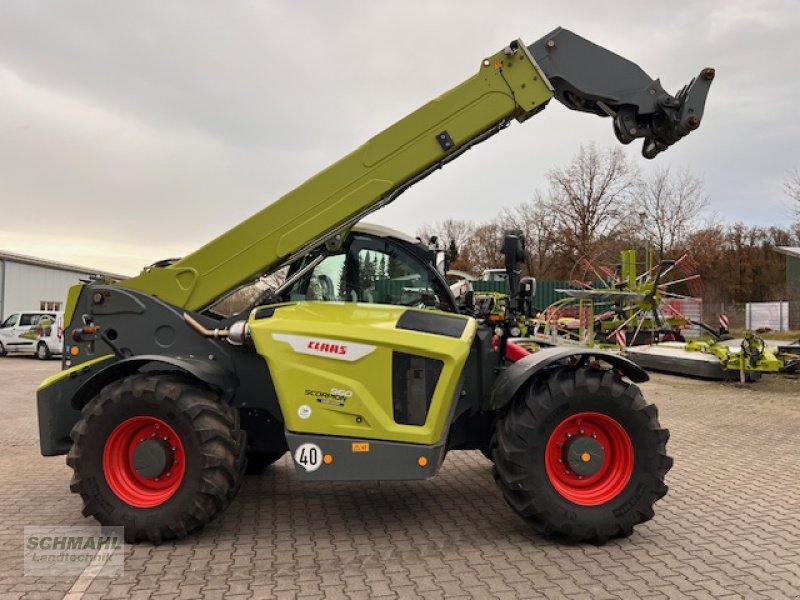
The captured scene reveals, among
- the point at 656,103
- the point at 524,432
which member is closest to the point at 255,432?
the point at 524,432

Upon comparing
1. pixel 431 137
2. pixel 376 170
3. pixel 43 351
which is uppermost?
pixel 431 137

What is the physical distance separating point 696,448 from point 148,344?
21.3ft

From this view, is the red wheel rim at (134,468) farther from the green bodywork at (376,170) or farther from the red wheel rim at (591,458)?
the red wheel rim at (591,458)

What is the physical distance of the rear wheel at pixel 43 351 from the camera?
23.2 m

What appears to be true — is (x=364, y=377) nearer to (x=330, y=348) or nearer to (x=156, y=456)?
(x=330, y=348)

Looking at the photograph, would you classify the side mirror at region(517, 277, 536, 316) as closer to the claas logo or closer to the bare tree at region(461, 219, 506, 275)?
the claas logo

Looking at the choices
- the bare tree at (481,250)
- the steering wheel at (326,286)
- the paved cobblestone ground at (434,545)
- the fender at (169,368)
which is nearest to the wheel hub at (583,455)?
the paved cobblestone ground at (434,545)

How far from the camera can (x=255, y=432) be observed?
5184 millimetres

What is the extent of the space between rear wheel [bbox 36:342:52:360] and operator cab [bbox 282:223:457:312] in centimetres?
2116

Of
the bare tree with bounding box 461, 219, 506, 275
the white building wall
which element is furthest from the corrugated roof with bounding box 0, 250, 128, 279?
the bare tree with bounding box 461, 219, 506, 275

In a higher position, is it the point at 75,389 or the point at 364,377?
the point at 364,377

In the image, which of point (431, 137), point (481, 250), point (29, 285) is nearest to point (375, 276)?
point (431, 137)

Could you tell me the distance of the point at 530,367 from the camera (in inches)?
186

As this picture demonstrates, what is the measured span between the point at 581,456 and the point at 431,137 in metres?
2.63
